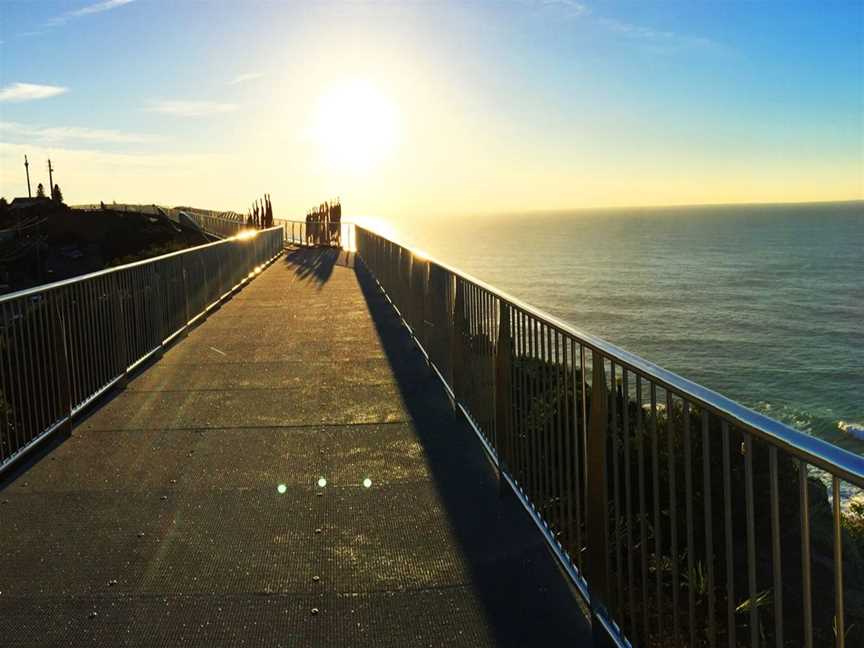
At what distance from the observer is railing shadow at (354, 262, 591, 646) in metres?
3.82

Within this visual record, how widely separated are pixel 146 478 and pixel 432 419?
2537mm

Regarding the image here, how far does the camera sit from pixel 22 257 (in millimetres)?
57000

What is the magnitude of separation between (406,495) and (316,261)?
25291mm

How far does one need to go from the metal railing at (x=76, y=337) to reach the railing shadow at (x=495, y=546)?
9.63 ft

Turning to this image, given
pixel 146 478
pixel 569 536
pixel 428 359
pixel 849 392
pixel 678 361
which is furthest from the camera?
pixel 678 361

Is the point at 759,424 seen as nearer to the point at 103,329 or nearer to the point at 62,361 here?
the point at 62,361

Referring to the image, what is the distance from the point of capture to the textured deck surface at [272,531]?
151 inches

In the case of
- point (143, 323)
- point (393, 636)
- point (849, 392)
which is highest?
point (143, 323)

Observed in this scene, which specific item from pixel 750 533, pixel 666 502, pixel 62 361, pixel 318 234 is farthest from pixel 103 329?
pixel 318 234

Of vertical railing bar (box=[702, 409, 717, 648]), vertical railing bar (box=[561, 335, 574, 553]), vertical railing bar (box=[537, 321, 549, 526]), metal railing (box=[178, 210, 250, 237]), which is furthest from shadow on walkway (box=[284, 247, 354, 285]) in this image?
vertical railing bar (box=[702, 409, 717, 648])

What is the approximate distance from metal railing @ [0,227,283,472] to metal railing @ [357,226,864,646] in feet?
10.8

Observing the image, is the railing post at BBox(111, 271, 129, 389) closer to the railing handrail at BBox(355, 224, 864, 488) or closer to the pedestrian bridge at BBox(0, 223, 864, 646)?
the pedestrian bridge at BBox(0, 223, 864, 646)

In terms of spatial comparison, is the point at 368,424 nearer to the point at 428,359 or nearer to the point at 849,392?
the point at 428,359

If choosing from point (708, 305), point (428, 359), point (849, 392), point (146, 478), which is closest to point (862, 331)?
point (708, 305)
